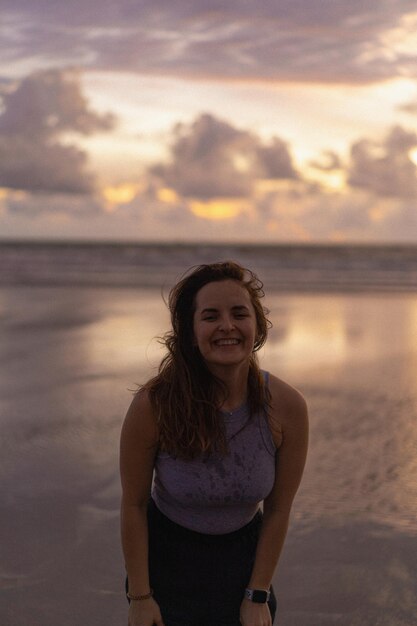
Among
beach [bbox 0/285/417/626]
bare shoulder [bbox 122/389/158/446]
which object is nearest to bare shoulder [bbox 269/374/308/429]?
bare shoulder [bbox 122/389/158/446]

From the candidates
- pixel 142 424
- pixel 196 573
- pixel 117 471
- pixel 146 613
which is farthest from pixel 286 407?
pixel 117 471

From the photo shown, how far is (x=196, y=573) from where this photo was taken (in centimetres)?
200

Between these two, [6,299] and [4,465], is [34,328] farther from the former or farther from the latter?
[4,465]

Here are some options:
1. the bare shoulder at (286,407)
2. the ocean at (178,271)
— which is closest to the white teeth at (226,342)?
the bare shoulder at (286,407)

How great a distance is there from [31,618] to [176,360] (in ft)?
5.17

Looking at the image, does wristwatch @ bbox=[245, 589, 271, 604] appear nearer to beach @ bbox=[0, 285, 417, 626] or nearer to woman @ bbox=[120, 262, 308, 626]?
woman @ bbox=[120, 262, 308, 626]

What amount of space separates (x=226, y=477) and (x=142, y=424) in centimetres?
27

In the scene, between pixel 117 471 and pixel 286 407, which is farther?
pixel 117 471

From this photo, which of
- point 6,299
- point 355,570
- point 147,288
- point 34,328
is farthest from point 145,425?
point 147,288

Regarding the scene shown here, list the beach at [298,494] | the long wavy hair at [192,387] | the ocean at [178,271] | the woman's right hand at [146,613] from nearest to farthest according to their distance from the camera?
the long wavy hair at [192,387] < the woman's right hand at [146,613] < the beach at [298,494] < the ocean at [178,271]

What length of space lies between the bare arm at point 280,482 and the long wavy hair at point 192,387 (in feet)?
0.21

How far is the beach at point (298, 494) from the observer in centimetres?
306

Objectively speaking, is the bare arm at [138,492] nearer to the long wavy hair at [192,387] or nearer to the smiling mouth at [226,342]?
→ the long wavy hair at [192,387]

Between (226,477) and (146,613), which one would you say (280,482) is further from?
(146,613)
